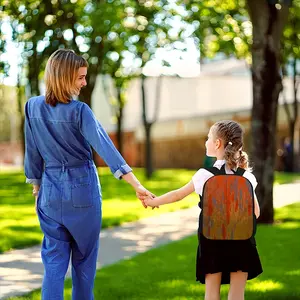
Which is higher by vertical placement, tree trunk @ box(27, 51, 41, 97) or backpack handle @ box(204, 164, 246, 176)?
tree trunk @ box(27, 51, 41, 97)

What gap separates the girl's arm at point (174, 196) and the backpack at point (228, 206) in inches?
4.5

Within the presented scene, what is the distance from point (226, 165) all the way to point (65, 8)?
1605 centimetres

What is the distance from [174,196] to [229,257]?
51cm

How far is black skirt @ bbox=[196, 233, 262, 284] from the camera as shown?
4215 millimetres

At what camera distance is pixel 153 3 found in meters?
19.8

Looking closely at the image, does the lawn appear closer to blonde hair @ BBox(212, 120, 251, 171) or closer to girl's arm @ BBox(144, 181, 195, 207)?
girl's arm @ BBox(144, 181, 195, 207)

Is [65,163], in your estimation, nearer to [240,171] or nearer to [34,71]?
[240,171]

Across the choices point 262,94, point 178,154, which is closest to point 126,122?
point 178,154

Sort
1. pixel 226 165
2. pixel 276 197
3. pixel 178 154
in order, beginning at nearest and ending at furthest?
pixel 226 165
pixel 276 197
pixel 178 154

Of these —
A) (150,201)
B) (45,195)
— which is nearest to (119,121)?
(150,201)

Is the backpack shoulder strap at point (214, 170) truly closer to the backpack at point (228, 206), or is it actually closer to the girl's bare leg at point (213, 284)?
the backpack at point (228, 206)

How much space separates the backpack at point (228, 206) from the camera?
13.7 feet

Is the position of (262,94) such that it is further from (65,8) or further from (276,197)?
(65,8)

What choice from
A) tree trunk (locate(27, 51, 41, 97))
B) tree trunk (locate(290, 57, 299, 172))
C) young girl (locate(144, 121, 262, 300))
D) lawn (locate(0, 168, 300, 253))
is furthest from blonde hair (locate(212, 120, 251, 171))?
tree trunk (locate(290, 57, 299, 172))
